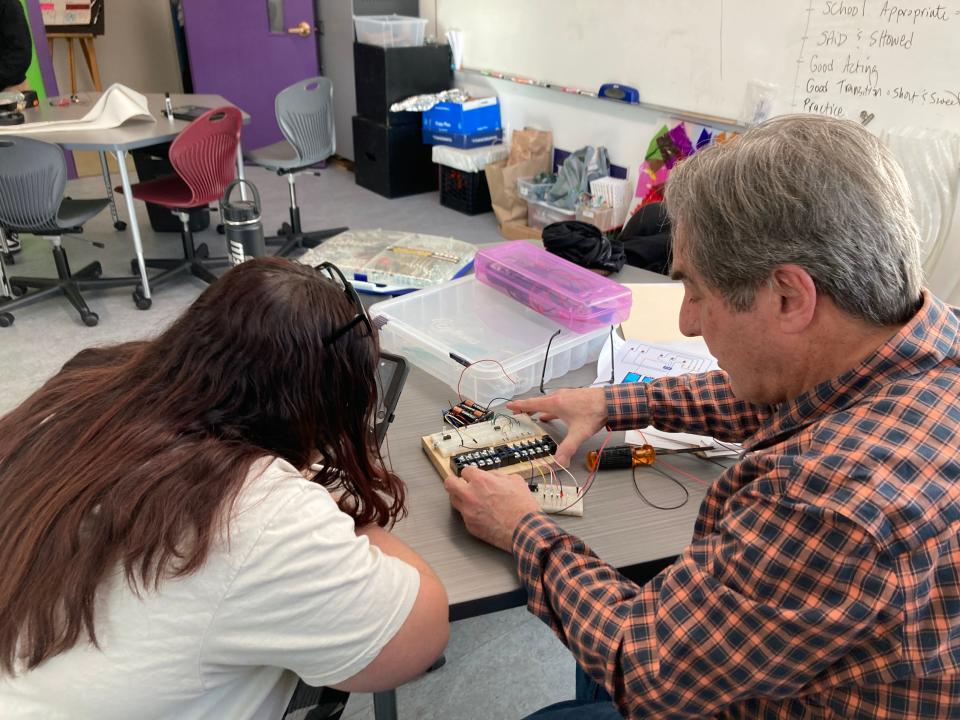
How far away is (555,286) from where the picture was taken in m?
Result: 1.48

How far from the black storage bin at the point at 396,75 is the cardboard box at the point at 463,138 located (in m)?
0.23

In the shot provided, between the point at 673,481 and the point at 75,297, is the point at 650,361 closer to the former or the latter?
the point at 673,481

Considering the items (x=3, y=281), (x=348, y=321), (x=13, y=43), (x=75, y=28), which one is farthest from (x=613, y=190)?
(x=75, y=28)

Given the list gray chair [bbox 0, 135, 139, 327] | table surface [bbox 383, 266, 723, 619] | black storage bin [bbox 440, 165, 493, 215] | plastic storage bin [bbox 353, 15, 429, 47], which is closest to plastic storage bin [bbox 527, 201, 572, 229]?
black storage bin [bbox 440, 165, 493, 215]

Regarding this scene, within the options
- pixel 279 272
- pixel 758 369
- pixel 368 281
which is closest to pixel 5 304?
pixel 368 281

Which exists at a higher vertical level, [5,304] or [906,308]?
[906,308]

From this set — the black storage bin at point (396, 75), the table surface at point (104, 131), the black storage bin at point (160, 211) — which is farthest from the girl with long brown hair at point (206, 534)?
the black storage bin at point (396, 75)

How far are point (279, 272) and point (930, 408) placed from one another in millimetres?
672

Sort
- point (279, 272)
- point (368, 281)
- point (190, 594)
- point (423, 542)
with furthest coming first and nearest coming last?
point (368, 281)
point (423, 542)
point (279, 272)
point (190, 594)

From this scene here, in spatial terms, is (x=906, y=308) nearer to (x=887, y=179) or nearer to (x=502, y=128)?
(x=887, y=179)

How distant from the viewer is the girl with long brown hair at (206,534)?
65 cm

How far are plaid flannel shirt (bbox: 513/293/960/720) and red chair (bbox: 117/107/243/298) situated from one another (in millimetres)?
2885

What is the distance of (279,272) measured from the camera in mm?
780

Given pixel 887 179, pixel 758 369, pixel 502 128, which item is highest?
pixel 887 179
